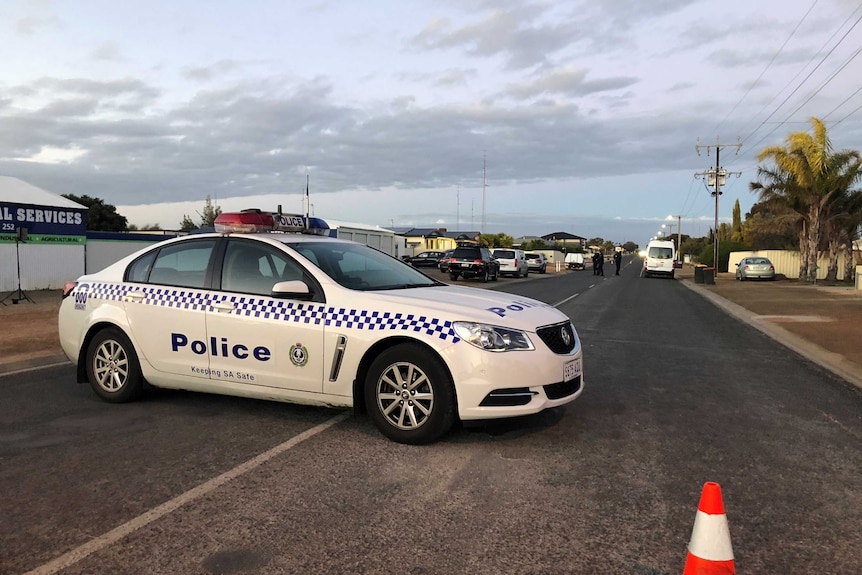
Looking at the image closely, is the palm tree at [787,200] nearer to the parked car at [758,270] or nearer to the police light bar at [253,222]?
the parked car at [758,270]

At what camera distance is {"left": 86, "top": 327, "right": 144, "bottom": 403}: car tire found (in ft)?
19.8

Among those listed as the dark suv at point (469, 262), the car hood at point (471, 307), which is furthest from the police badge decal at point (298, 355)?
the dark suv at point (469, 262)

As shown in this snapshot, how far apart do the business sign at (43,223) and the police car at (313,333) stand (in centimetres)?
1658

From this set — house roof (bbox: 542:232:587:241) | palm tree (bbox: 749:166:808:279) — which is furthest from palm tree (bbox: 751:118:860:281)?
house roof (bbox: 542:232:587:241)

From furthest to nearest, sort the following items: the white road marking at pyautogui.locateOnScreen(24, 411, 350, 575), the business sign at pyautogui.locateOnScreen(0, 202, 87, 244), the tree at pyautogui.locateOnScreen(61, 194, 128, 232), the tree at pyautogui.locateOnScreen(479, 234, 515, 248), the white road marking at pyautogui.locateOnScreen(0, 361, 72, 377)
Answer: the tree at pyautogui.locateOnScreen(479, 234, 515, 248) → the tree at pyautogui.locateOnScreen(61, 194, 128, 232) → the business sign at pyautogui.locateOnScreen(0, 202, 87, 244) → the white road marking at pyautogui.locateOnScreen(0, 361, 72, 377) → the white road marking at pyautogui.locateOnScreen(24, 411, 350, 575)

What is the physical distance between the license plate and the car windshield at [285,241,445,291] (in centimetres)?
153

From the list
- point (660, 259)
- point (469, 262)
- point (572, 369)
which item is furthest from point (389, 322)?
point (660, 259)

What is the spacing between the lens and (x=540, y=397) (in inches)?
190

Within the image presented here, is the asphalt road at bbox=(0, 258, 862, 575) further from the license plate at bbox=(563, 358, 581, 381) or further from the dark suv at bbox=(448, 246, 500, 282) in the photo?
the dark suv at bbox=(448, 246, 500, 282)

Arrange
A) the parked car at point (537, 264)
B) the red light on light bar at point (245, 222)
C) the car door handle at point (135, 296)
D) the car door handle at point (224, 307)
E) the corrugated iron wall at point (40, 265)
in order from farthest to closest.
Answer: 1. the parked car at point (537, 264)
2. the corrugated iron wall at point (40, 265)
3. the red light on light bar at point (245, 222)
4. the car door handle at point (135, 296)
5. the car door handle at point (224, 307)

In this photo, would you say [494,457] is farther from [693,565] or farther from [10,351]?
[10,351]

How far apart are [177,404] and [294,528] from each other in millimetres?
3116

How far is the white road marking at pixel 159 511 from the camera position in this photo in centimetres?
316

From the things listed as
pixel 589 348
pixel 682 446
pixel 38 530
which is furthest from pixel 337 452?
pixel 589 348
